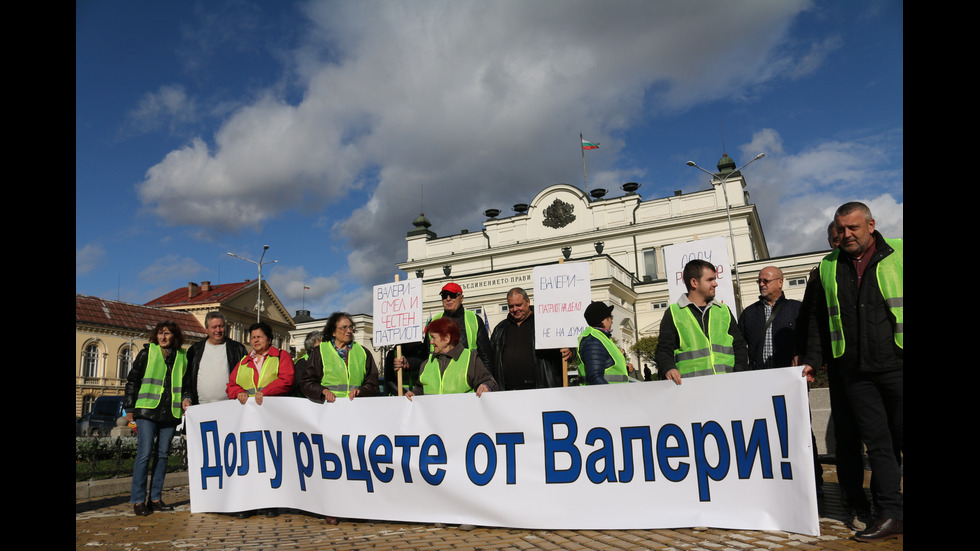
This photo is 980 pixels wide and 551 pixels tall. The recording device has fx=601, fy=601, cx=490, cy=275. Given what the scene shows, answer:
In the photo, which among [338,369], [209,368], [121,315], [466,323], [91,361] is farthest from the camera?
[121,315]

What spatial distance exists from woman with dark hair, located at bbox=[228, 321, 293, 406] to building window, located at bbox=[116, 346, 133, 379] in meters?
40.1

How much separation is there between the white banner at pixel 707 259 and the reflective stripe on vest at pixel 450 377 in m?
2.61

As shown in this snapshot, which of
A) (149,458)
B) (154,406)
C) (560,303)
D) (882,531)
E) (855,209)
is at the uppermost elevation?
(855,209)

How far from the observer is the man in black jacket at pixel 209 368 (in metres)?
6.32

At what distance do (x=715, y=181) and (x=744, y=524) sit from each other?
49739 millimetres

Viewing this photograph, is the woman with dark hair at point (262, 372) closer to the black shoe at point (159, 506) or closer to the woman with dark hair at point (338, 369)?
the woman with dark hair at point (338, 369)

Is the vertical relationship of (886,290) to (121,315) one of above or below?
below

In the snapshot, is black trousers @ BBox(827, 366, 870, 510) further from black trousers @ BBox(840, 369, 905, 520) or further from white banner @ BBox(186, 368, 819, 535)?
white banner @ BBox(186, 368, 819, 535)

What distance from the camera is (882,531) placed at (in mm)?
Answer: 3516

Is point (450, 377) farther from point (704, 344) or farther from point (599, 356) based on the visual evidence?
point (704, 344)

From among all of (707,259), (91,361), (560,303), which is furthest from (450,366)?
(91,361)

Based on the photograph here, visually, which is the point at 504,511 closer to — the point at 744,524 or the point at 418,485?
the point at 418,485

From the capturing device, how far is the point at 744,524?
385 cm

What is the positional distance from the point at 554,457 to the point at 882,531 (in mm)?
2033
